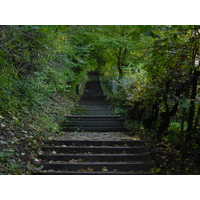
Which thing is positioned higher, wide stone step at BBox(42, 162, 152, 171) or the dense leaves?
the dense leaves

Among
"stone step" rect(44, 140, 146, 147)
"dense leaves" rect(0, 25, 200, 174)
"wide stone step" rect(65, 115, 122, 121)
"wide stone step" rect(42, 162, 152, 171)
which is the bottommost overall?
"wide stone step" rect(42, 162, 152, 171)

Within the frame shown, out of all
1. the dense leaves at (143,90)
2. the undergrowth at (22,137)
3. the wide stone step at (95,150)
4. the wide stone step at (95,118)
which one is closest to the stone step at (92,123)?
the wide stone step at (95,118)

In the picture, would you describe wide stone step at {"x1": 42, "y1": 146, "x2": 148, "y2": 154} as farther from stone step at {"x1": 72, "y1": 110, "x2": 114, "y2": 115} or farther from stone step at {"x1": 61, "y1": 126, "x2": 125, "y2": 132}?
stone step at {"x1": 72, "y1": 110, "x2": 114, "y2": 115}

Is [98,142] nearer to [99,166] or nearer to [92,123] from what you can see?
[99,166]

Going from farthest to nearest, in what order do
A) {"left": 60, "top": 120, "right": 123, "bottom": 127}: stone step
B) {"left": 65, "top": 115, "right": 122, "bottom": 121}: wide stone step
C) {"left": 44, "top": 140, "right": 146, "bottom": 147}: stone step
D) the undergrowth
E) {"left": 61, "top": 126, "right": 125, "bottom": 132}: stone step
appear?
{"left": 65, "top": 115, "right": 122, "bottom": 121}: wide stone step → {"left": 60, "top": 120, "right": 123, "bottom": 127}: stone step → {"left": 61, "top": 126, "right": 125, "bottom": 132}: stone step → {"left": 44, "top": 140, "right": 146, "bottom": 147}: stone step → the undergrowth

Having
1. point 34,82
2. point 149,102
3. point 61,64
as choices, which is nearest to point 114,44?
point 61,64

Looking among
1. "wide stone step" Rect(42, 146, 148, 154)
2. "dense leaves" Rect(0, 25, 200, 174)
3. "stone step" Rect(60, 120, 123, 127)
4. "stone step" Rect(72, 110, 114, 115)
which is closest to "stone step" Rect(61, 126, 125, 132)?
"stone step" Rect(60, 120, 123, 127)

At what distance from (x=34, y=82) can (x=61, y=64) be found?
3.24 m

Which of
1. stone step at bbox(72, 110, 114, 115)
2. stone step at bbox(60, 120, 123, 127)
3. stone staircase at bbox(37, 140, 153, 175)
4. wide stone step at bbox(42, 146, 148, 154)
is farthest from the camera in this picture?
stone step at bbox(72, 110, 114, 115)

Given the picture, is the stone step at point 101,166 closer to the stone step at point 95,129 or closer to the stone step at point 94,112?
the stone step at point 95,129

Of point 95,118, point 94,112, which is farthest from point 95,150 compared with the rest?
point 94,112

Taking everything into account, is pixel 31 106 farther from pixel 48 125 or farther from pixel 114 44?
pixel 114 44

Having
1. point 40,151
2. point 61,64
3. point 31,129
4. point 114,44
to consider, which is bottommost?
point 40,151
